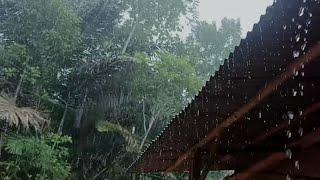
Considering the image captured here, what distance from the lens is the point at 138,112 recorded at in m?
11.9

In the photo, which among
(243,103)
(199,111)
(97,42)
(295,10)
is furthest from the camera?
(97,42)

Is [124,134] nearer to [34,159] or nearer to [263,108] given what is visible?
[34,159]

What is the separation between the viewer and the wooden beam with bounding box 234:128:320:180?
3.12 metres

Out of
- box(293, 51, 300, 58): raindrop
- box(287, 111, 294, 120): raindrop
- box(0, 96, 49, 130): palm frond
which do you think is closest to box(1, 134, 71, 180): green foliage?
box(0, 96, 49, 130): palm frond

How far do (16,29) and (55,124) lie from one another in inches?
91.1

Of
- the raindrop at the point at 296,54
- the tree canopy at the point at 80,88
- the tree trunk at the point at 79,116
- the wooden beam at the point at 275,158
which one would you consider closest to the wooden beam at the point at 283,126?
the wooden beam at the point at 275,158

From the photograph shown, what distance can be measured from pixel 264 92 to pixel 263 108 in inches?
15.9

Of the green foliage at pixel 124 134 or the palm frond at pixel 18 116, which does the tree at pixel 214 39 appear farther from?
the palm frond at pixel 18 116

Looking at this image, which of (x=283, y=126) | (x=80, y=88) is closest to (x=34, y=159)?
(x=80, y=88)

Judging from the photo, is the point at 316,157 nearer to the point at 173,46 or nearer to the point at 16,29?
the point at 16,29

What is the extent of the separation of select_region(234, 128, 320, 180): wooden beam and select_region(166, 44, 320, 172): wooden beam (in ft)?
2.00

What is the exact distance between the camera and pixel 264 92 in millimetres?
2246

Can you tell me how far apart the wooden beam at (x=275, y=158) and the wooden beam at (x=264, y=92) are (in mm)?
609

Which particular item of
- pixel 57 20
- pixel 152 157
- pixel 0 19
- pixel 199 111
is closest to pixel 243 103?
pixel 199 111
